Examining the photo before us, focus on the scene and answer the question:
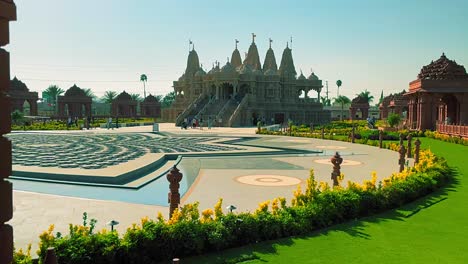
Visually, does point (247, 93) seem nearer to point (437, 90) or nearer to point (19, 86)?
point (437, 90)

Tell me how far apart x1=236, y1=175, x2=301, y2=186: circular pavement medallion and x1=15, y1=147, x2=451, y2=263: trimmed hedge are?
3851 millimetres

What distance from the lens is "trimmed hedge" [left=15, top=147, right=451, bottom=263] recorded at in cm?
579

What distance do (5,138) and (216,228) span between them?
171 inches

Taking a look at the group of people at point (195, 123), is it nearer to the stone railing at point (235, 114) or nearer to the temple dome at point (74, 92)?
the stone railing at point (235, 114)

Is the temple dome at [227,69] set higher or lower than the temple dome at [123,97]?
higher

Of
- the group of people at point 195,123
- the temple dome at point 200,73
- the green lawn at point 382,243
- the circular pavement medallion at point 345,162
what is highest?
the temple dome at point 200,73

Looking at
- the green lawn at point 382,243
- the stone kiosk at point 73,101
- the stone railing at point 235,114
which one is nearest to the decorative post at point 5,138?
the green lawn at point 382,243

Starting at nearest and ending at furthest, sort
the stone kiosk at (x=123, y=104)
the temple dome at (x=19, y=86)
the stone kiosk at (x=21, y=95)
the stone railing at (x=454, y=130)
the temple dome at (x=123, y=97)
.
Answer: the stone railing at (x=454, y=130), the stone kiosk at (x=21, y=95), the temple dome at (x=19, y=86), the stone kiosk at (x=123, y=104), the temple dome at (x=123, y=97)

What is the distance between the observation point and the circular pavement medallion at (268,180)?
520 inches

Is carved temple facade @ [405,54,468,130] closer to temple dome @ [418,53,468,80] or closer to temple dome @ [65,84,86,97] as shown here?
temple dome @ [418,53,468,80]

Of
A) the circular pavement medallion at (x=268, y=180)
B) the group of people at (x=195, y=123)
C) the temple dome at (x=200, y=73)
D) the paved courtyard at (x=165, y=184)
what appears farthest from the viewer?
the temple dome at (x=200, y=73)

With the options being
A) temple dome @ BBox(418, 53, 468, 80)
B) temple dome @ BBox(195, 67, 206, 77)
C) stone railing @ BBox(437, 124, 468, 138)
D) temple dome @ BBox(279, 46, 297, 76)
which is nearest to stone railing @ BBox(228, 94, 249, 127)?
temple dome @ BBox(195, 67, 206, 77)

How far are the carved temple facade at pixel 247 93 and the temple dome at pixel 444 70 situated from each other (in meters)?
23.3

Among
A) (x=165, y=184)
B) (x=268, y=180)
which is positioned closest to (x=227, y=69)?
(x=268, y=180)
